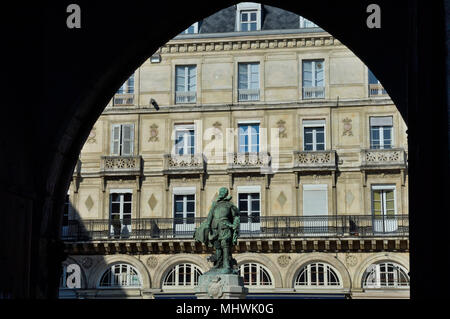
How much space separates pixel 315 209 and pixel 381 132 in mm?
4713

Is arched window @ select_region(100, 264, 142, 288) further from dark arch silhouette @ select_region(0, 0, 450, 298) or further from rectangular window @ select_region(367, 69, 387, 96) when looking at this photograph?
dark arch silhouette @ select_region(0, 0, 450, 298)

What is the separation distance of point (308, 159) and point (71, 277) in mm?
12421

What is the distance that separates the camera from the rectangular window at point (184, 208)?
1716 inches

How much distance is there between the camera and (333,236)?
4216 centimetres

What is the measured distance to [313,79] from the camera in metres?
44.2

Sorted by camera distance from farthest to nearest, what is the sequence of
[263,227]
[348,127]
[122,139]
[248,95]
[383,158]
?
[122,139], [248,95], [348,127], [263,227], [383,158]

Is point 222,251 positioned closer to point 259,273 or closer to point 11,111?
point 11,111

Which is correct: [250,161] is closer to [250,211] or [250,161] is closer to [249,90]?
[250,211]

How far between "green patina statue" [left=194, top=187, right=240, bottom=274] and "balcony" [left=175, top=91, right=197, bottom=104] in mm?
21982

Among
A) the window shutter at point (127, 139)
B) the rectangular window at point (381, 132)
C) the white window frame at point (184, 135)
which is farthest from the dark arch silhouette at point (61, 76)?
the window shutter at point (127, 139)

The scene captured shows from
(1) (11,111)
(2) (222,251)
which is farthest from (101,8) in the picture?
(2) (222,251)

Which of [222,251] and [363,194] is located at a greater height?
[363,194]

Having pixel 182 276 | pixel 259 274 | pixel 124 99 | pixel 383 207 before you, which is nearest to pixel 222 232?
pixel 259 274

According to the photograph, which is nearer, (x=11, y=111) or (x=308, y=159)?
(x=11, y=111)
